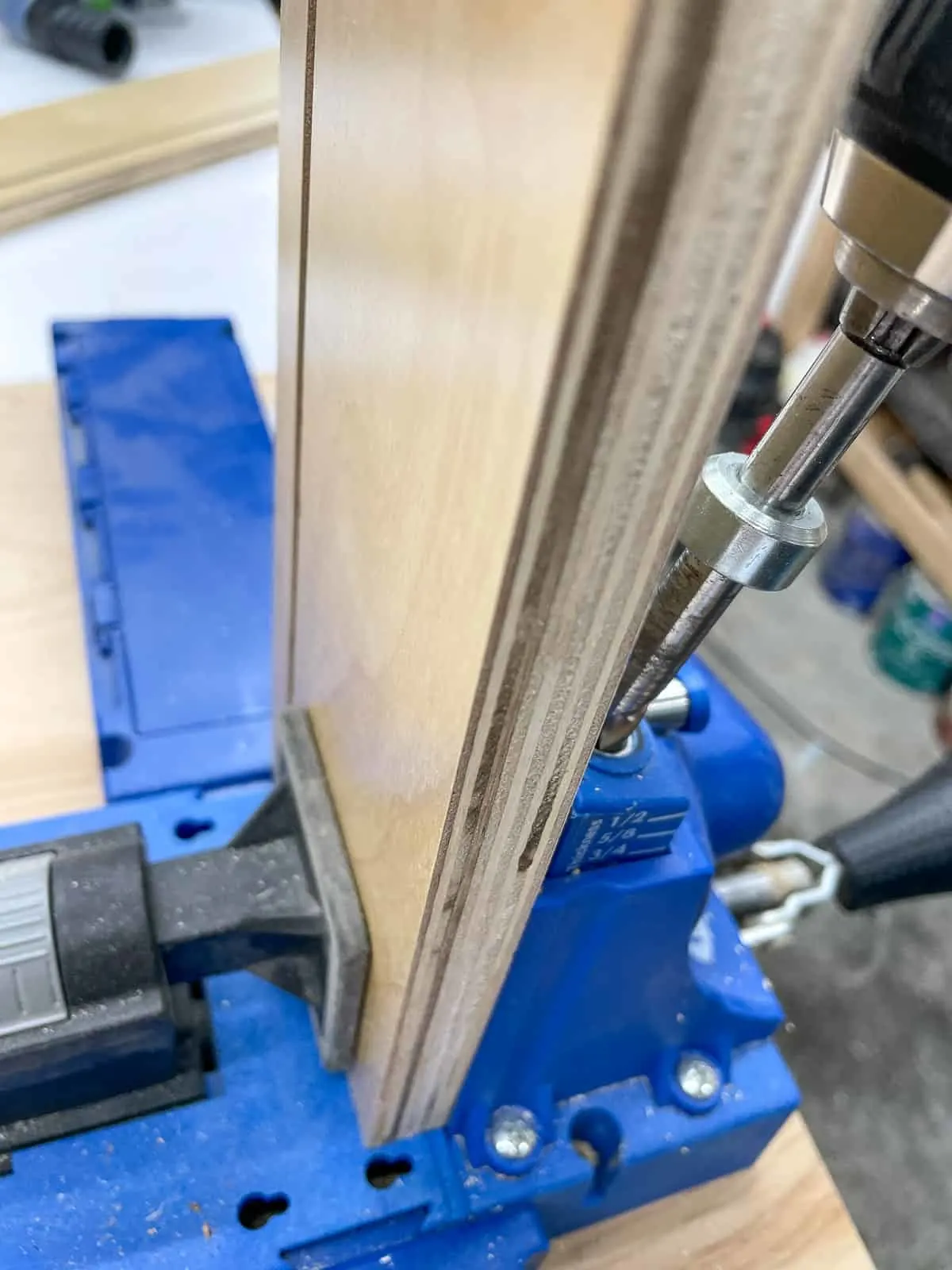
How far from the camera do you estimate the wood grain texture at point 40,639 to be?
2.11 feet

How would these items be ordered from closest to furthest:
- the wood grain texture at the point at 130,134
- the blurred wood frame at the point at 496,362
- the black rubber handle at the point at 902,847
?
the blurred wood frame at the point at 496,362, the black rubber handle at the point at 902,847, the wood grain texture at the point at 130,134

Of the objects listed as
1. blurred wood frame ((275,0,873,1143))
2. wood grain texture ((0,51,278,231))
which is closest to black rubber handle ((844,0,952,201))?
blurred wood frame ((275,0,873,1143))

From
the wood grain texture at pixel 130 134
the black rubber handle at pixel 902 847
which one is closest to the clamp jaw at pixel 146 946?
the black rubber handle at pixel 902 847

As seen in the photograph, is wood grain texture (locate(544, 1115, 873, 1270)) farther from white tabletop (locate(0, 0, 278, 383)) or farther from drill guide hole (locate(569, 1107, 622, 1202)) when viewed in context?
white tabletop (locate(0, 0, 278, 383))

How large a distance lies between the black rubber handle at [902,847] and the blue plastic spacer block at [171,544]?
0.40 meters

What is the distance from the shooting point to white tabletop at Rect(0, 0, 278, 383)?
105cm

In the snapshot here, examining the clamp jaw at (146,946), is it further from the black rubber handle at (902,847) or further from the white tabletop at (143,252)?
the white tabletop at (143,252)

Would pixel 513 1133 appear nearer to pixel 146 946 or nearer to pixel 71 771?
pixel 146 946

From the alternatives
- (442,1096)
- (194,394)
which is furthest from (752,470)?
(194,394)

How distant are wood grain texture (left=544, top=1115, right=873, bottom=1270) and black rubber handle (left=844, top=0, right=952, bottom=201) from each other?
0.56m

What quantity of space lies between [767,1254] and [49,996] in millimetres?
425

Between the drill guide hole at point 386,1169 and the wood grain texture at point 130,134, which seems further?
the wood grain texture at point 130,134

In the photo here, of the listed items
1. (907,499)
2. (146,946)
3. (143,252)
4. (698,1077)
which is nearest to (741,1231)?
(698,1077)

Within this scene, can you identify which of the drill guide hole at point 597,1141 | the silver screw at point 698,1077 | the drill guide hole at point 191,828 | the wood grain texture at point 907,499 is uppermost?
the silver screw at point 698,1077
